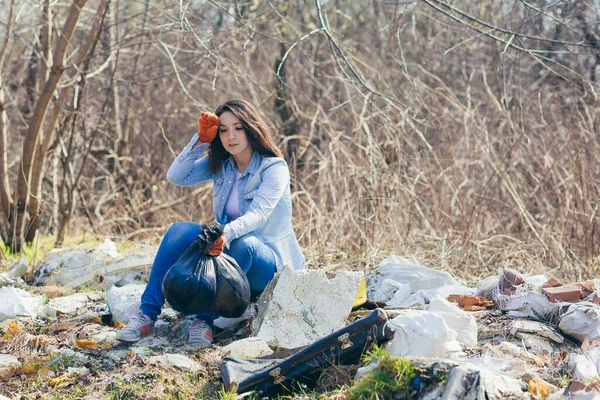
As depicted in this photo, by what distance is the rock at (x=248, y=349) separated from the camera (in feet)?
12.7

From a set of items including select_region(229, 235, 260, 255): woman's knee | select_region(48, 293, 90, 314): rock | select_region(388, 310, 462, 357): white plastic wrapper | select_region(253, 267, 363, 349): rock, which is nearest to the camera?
select_region(388, 310, 462, 357): white plastic wrapper

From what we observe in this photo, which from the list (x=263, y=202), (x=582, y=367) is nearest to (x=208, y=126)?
(x=263, y=202)

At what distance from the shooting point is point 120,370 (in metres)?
3.81

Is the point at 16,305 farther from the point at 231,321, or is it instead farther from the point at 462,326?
the point at 462,326

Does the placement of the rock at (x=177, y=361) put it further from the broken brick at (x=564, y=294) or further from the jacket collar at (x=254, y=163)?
the broken brick at (x=564, y=294)

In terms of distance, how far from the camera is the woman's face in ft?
14.9

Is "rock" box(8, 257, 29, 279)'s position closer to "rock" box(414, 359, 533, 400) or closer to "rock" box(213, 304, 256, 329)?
"rock" box(213, 304, 256, 329)

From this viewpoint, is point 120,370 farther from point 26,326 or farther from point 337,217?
point 337,217

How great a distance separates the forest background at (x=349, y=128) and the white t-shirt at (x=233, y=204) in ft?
3.87

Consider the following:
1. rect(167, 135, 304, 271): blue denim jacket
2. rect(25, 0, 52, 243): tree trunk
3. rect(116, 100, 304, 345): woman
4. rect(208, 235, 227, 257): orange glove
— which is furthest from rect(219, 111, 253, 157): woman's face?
rect(25, 0, 52, 243): tree trunk

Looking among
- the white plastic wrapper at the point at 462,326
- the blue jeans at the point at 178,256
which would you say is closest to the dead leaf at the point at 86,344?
the blue jeans at the point at 178,256

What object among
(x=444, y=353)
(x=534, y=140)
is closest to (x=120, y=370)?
(x=444, y=353)

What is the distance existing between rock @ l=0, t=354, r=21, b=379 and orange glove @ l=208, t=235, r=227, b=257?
111cm

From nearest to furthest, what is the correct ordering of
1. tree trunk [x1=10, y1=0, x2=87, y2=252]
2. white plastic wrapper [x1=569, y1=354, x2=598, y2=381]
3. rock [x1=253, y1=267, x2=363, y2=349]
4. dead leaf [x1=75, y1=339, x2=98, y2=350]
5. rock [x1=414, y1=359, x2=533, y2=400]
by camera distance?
rock [x1=414, y1=359, x2=533, y2=400] → white plastic wrapper [x1=569, y1=354, x2=598, y2=381] → rock [x1=253, y1=267, x2=363, y2=349] → dead leaf [x1=75, y1=339, x2=98, y2=350] → tree trunk [x1=10, y1=0, x2=87, y2=252]
